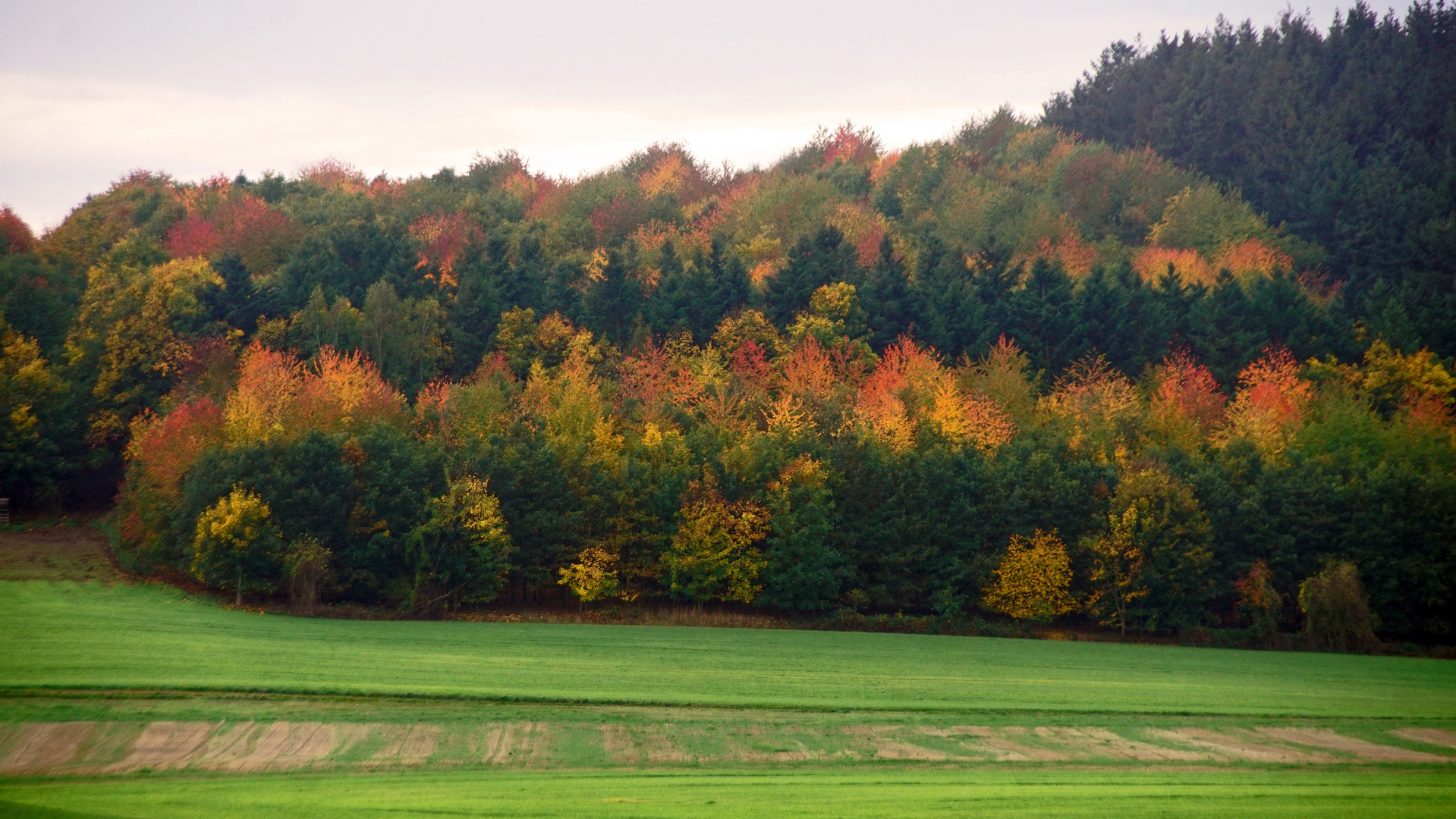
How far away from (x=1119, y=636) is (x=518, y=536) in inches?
1110

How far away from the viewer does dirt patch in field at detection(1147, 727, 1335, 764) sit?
76.7ft

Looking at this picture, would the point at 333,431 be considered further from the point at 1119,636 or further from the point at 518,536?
the point at 1119,636

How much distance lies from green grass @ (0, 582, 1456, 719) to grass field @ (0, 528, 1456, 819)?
0.59 ft

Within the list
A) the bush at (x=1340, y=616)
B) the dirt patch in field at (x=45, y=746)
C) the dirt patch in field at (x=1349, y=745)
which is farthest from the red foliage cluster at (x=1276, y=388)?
the dirt patch in field at (x=45, y=746)

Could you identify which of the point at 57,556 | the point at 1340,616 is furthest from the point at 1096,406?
the point at 57,556

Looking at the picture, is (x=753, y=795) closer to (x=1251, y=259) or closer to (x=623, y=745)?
(x=623, y=745)

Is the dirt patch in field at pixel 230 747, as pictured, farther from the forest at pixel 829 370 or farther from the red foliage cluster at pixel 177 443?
the red foliage cluster at pixel 177 443

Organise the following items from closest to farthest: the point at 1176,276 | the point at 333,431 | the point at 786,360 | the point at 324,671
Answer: the point at 324,671
the point at 333,431
the point at 786,360
the point at 1176,276

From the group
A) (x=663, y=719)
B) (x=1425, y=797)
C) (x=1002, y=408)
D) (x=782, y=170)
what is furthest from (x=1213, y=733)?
(x=782, y=170)

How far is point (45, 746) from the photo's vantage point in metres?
20.5

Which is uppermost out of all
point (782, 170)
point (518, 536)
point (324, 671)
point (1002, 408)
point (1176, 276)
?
point (782, 170)

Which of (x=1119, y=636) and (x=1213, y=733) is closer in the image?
(x=1213, y=733)

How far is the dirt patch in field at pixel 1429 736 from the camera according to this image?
84.0 ft

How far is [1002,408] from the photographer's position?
62.2 m
